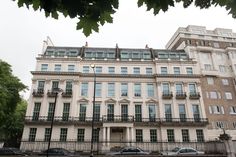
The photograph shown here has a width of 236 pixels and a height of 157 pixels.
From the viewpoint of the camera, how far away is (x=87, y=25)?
9.71ft

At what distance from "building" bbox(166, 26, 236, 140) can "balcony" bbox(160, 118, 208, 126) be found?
10.8 feet

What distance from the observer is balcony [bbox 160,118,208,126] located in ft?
127

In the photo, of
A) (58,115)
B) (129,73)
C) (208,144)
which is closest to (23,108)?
(58,115)

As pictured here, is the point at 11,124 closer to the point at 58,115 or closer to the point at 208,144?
the point at 58,115

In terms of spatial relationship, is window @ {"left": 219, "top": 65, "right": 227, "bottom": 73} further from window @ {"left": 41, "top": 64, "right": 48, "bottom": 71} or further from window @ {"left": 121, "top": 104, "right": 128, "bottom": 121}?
window @ {"left": 41, "top": 64, "right": 48, "bottom": 71}

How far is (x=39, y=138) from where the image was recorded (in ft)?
120

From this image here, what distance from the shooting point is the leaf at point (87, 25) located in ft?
9.62

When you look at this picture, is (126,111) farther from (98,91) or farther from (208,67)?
(208,67)

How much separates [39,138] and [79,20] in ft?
124

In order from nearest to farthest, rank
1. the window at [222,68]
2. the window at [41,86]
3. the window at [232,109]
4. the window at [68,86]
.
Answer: the window at [41,86] → the window at [68,86] → the window at [232,109] → the window at [222,68]

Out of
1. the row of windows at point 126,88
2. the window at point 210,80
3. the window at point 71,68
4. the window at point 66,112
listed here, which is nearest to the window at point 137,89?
the row of windows at point 126,88

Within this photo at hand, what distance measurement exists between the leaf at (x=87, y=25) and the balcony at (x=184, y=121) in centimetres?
3753

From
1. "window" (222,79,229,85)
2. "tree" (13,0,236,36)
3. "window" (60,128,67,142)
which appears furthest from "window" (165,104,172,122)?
"tree" (13,0,236,36)

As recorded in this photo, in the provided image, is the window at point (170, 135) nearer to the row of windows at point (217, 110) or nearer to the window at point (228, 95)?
the row of windows at point (217, 110)
